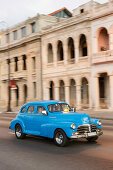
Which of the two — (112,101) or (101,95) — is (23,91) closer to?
(101,95)

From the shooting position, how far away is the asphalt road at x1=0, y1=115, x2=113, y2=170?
7.10 metres

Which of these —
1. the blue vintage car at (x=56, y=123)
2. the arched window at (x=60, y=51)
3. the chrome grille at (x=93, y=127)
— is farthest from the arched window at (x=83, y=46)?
the chrome grille at (x=93, y=127)

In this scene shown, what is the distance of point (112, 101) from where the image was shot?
27.9m

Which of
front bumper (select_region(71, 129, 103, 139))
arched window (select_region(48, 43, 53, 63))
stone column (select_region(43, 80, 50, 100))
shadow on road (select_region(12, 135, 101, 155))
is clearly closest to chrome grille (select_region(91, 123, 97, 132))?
front bumper (select_region(71, 129, 103, 139))

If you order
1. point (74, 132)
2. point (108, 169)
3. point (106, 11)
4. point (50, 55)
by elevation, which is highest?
point (106, 11)

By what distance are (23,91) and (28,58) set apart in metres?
5.28

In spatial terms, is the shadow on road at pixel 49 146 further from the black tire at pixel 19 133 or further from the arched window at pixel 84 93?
the arched window at pixel 84 93

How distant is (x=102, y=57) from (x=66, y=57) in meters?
6.50

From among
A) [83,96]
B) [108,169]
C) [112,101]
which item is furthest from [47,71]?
[108,169]

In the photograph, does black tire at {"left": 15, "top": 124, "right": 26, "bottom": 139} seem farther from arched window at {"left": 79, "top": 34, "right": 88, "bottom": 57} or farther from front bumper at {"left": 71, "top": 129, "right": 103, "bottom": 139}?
arched window at {"left": 79, "top": 34, "right": 88, "bottom": 57}

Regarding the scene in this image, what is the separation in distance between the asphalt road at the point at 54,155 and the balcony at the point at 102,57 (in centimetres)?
1796

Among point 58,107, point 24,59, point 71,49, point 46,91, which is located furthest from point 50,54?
point 58,107

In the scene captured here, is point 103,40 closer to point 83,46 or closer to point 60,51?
point 83,46

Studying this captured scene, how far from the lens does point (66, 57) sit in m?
34.4
